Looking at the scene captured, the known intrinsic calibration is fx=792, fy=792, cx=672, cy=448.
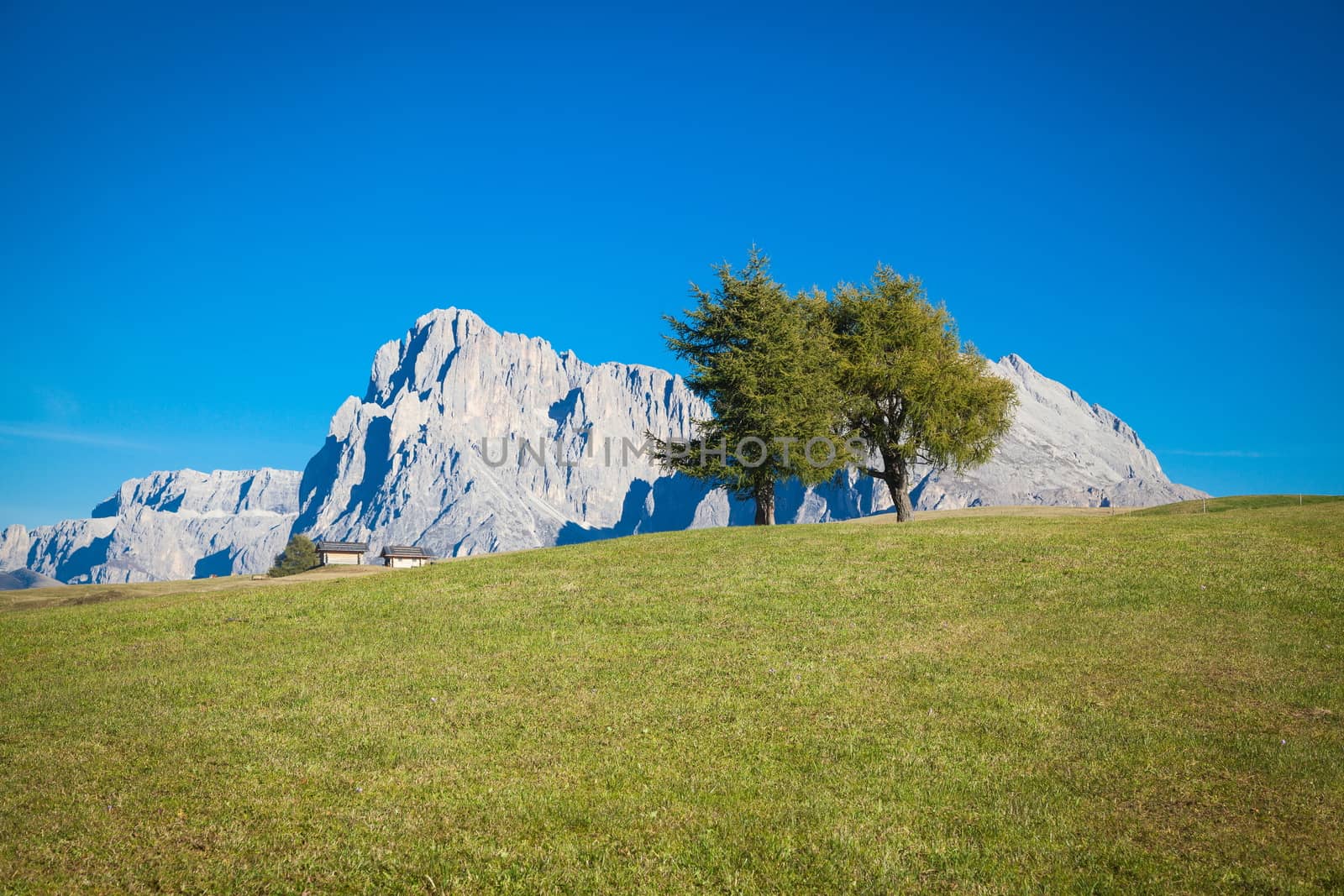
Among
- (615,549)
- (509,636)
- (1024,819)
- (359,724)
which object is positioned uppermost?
(615,549)

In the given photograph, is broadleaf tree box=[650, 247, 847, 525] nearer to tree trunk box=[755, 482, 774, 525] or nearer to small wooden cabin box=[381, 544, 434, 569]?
tree trunk box=[755, 482, 774, 525]

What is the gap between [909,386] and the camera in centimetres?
4606

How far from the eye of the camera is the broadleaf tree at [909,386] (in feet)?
151

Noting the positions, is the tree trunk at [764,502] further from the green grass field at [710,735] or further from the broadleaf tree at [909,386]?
the green grass field at [710,735]

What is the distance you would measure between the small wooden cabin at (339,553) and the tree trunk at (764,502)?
79.9m

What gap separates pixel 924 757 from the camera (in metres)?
12.7

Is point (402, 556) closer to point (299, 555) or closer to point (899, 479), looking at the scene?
point (299, 555)

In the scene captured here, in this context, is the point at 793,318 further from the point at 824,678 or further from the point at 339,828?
the point at 339,828

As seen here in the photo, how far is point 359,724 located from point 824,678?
9.35 m

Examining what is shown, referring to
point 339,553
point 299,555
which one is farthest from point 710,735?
point 299,555

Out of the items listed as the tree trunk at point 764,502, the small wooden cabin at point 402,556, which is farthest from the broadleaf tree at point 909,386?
the small wooden cabin at point 402,556

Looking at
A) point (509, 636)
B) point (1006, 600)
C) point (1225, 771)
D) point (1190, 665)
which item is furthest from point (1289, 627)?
point (509, 636)

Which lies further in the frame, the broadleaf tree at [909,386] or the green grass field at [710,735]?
the broadleaf tree at [909,386]

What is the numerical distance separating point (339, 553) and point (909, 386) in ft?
297
